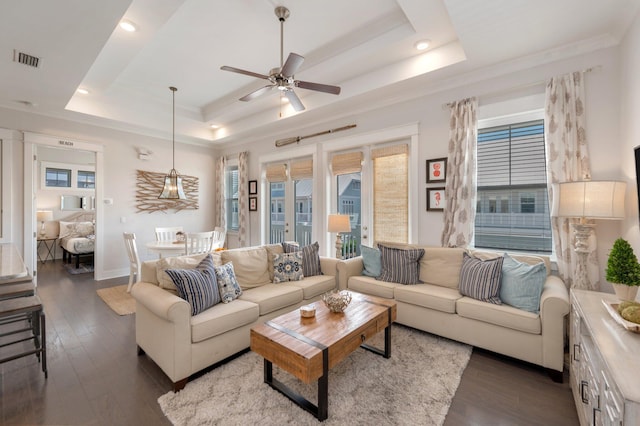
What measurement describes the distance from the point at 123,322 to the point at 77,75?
2.99m

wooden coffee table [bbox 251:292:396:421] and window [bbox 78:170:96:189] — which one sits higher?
window [bbox 78:170:96:189]

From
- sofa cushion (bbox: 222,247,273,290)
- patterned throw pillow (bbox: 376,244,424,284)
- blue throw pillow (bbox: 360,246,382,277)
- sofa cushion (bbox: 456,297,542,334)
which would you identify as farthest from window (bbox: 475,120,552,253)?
sofa cushion (bbox: 222,247,273,290)

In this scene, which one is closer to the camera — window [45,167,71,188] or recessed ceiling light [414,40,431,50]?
recessed ceiling light [414,40,431,50]

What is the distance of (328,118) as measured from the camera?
487 cm

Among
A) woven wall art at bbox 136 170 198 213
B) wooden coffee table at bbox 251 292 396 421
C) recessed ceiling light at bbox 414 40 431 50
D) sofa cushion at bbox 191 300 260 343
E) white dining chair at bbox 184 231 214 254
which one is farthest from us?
woven wall art at bbox 136 170 198 213

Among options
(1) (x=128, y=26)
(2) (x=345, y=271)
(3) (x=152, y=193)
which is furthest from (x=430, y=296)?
(3) (x=152, y=193)

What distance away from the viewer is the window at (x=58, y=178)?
7.43m

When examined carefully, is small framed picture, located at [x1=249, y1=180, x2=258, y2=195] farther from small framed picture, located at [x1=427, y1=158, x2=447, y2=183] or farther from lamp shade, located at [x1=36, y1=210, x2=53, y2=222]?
lamp shade, located at [x1=36, y1=210, x2=53, y2=222]

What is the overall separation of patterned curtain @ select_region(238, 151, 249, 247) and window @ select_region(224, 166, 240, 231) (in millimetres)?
475

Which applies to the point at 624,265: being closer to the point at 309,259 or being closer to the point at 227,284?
the point at 309,259

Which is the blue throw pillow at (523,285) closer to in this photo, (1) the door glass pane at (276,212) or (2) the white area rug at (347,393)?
(2) the white area rug at (347,393)

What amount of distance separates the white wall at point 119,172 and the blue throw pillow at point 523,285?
6.19 meters

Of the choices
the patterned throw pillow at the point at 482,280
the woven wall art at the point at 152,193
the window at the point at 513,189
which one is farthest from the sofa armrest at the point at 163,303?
the woven wall art at the point at 152,193

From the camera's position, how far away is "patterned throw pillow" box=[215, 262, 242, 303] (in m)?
2.71
